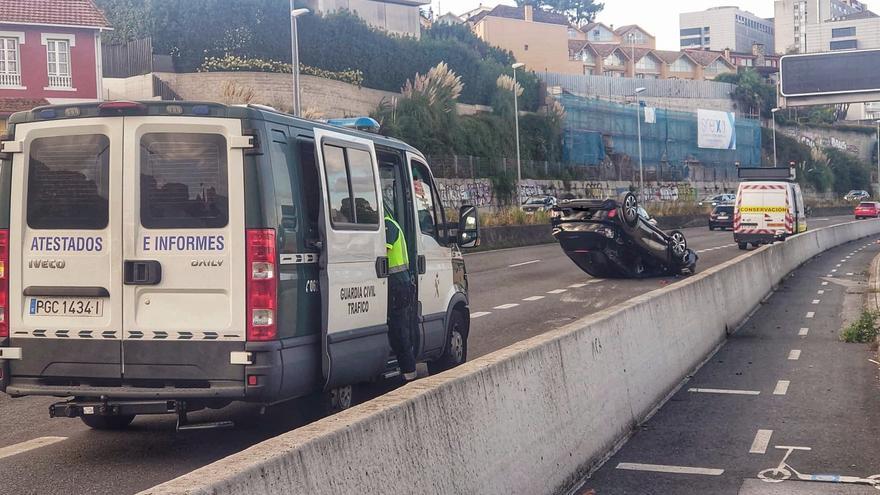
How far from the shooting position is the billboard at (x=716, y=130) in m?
88.6

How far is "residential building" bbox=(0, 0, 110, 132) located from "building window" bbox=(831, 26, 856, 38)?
144687 mm

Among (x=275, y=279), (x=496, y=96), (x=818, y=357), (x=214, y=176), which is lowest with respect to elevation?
(x=818, y=357)

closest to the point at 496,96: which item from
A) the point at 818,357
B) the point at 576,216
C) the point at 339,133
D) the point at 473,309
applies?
the point at 576,216

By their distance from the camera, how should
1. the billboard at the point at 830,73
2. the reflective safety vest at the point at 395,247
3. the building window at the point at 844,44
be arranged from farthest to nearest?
the building window at the point at 844,44 → the billboard at the point at 830,73 → the reflective safety vest at the point at 395,247

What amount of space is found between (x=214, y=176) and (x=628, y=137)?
76.4 m

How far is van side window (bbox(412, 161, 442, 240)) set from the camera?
32.9 ft

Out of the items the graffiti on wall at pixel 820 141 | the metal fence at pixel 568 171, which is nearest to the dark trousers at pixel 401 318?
the metal fence at pixel 568 171

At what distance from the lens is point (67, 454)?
24.9 feet

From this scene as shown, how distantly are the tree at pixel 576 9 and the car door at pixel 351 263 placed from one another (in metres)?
136

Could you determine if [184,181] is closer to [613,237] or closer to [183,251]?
[183,251]

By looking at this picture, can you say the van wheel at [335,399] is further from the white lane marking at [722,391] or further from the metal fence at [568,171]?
the metal fence at [568,171]

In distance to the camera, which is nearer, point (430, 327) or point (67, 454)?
point (67, 454)

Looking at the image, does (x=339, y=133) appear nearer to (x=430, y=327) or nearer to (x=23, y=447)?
(x=430, y=327)

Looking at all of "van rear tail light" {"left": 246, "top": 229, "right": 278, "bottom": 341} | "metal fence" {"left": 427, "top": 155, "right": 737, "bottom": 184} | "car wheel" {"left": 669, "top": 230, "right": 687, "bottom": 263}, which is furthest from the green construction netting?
"van rear tail light" {"left": 246, "top": 229, "right": 278, "bottom": 341}
